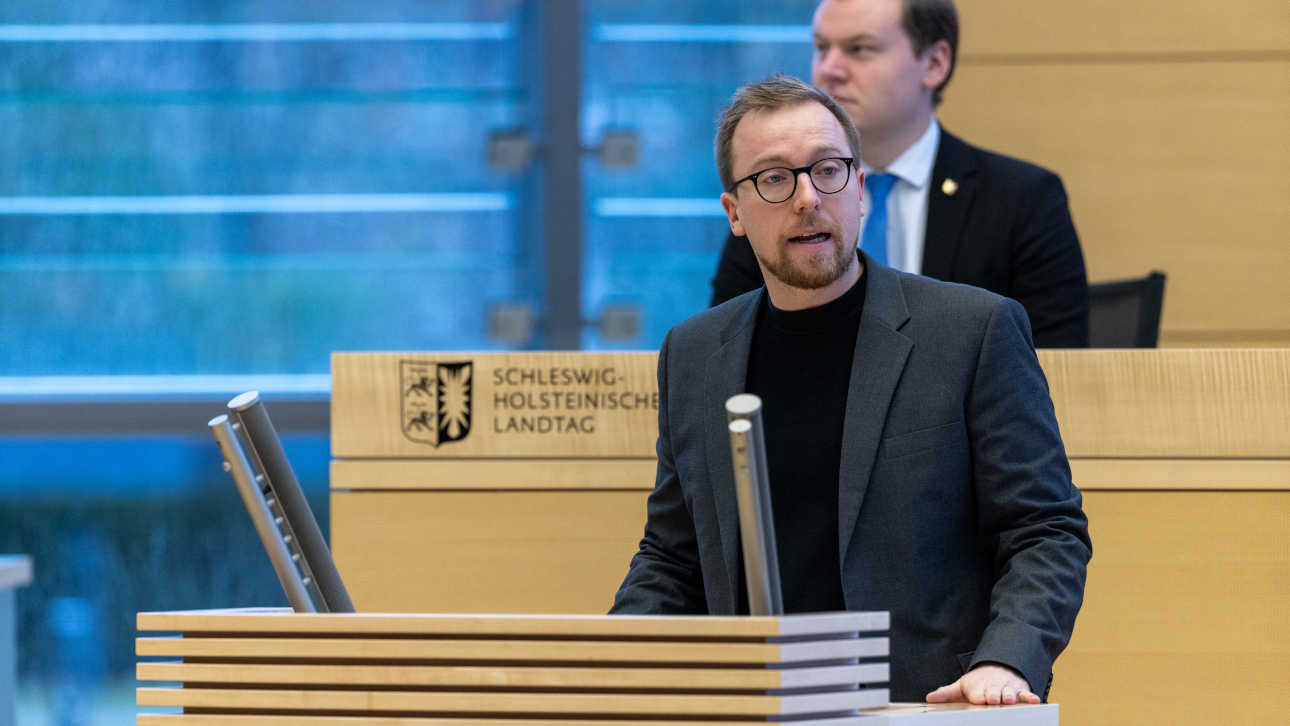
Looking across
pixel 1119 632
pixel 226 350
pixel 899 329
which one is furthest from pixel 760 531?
pixel 226 350

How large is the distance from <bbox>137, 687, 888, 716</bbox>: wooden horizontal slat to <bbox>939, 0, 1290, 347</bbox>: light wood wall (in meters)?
3.10

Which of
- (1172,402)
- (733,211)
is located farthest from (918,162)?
(733,211)

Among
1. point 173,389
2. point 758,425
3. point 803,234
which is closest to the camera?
point 758,425

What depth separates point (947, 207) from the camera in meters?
3.02

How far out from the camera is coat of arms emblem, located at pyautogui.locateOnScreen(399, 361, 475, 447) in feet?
8.82

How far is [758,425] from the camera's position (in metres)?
1.33

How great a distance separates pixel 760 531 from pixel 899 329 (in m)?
0.72

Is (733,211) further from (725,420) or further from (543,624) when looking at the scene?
(543,624)

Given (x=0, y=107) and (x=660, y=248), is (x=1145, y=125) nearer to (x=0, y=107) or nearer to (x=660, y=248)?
(x=660, y=248)

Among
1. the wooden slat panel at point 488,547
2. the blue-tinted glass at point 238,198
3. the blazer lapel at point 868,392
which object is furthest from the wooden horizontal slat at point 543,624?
the blue-tinted glass at point 238,198

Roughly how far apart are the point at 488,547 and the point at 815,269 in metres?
0.97

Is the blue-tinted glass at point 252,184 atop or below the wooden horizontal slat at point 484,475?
atop

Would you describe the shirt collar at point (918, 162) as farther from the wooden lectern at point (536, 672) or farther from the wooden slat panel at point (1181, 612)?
the wooden lectern at point (536, 672)

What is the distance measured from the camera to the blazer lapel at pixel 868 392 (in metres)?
1.94
